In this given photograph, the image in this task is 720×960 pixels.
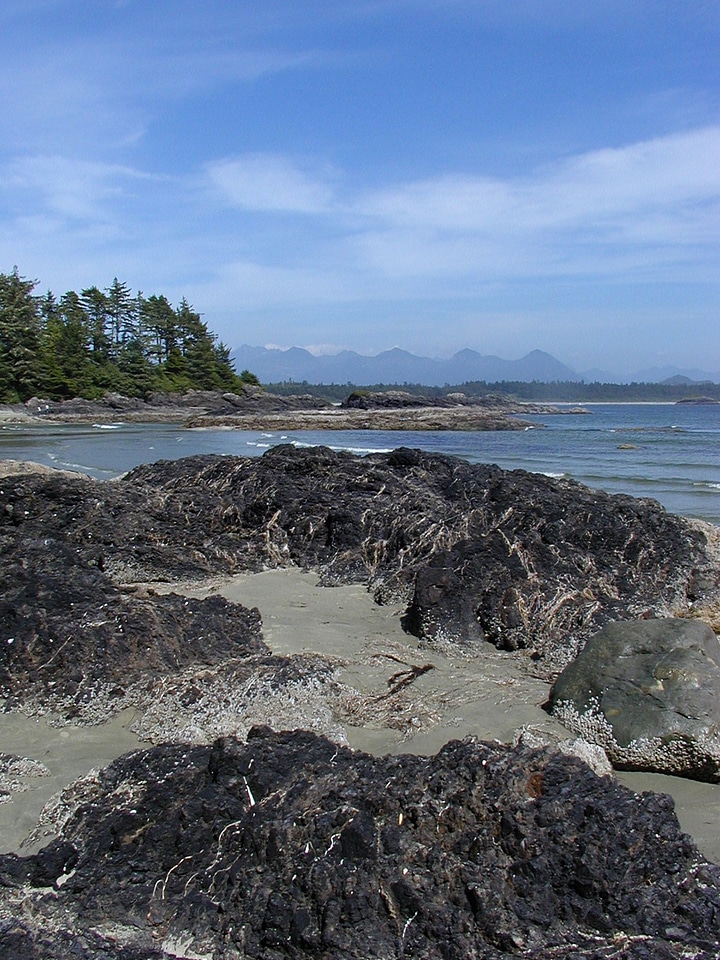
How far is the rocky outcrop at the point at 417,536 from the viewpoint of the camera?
5516 millimetres

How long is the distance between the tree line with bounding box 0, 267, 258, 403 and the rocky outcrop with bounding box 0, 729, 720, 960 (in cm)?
5930

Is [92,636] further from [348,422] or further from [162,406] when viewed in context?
[162,406]

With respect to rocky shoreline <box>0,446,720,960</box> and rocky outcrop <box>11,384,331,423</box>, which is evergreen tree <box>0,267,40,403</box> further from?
rocky shoreline <box>0,446,720,960</box>

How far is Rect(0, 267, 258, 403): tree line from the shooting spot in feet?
193

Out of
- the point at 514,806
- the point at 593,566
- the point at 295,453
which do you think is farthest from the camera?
the point at 295,453

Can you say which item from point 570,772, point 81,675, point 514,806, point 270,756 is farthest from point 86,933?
point 81,675

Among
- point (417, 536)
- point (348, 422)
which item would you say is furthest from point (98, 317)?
point (417, 536)

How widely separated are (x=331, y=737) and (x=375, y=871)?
135 cm

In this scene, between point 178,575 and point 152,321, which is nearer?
point 178,575

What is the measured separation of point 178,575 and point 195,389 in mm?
63091

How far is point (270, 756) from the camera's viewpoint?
3131mm

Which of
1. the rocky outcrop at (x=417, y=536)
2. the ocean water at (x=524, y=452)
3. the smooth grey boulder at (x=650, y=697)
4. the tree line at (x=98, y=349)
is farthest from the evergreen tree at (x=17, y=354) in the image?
the smooth grey boulder at (x=650, y=697)

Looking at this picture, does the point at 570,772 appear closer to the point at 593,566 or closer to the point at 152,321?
the point at 593,566

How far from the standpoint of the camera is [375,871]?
2482mm
